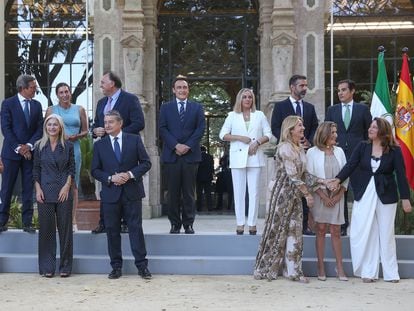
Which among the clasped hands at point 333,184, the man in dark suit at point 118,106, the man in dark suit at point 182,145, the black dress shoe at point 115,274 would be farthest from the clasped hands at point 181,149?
the clasped hands at point 333,184

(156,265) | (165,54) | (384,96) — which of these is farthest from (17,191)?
(384,96)

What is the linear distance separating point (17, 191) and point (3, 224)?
20.2 feet

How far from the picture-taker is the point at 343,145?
27.3ft

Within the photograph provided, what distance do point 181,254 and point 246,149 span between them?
5.23ft

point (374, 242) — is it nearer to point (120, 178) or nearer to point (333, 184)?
point (333, 184)

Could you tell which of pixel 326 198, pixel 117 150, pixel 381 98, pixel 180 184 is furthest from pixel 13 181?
pixel 381 98

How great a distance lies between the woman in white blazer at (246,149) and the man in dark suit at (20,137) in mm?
2497

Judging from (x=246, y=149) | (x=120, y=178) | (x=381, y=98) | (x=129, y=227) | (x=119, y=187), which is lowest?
(x=129, y=227)

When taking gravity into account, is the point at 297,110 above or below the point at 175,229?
above

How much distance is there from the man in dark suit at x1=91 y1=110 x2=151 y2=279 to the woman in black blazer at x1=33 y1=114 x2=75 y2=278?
0.44 metres

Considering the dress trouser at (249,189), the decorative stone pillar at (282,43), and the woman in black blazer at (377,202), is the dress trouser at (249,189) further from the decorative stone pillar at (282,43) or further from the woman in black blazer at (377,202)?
the decorative stone pillar at (282,43)

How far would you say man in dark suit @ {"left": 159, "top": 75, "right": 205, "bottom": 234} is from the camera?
26.4ft

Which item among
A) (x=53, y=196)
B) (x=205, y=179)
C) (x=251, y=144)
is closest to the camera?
(x=53, y=196)

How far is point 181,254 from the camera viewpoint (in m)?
8.12
